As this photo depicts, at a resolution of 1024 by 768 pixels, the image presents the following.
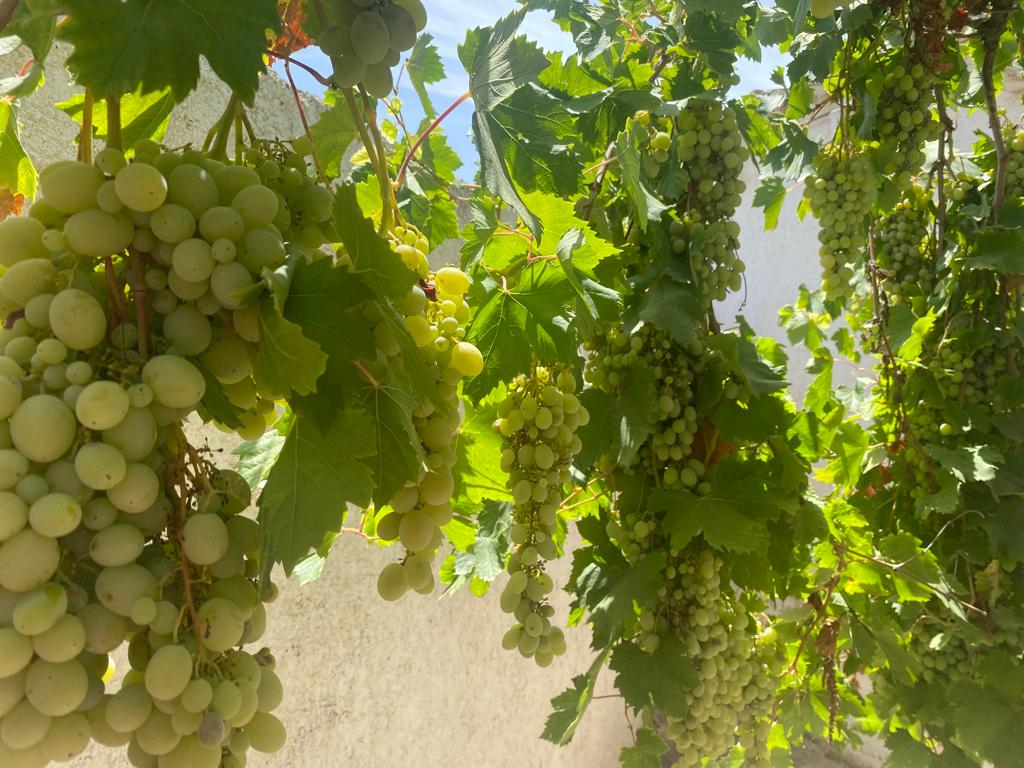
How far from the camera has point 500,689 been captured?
178 centimetres

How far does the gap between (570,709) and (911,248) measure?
3.20 feet

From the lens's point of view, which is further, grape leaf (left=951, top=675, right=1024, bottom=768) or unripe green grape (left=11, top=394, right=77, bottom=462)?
grape leaf (left=951, top=675, right=1024, bottom=768)

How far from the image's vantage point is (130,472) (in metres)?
0.25

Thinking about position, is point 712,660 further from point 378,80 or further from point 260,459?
point 378,80

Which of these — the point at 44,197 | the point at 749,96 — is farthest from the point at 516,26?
the point at 749,96

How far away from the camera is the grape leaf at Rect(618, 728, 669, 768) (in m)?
0.80

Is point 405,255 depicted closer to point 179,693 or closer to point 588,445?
point 179,693

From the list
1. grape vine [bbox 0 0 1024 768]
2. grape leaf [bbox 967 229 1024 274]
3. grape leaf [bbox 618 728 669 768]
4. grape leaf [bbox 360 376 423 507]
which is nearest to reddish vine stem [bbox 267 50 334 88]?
grape vine [bbox 0 0 1024 768]

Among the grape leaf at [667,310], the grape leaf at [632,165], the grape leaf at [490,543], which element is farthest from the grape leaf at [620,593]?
the grape leaf at [632,165]

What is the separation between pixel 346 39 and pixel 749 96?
0.77 m

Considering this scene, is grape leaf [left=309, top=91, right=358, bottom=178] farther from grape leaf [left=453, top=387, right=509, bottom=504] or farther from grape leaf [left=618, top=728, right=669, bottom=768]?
grape leaf [left=618, top=728, right=669, bottom=768]

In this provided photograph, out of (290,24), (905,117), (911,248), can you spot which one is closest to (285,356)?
(290,24)

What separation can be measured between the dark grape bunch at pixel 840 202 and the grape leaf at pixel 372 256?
80 centimetres

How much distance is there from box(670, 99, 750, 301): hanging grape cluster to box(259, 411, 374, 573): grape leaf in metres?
0.56
